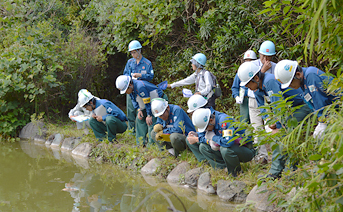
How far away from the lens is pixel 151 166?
232 inches

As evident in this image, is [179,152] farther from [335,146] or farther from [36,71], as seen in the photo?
[36,71]

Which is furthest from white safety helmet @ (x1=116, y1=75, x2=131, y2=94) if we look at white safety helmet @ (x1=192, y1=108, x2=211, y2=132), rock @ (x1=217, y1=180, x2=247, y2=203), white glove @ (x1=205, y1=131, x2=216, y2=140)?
rock @ (x1=217, y1=180, x2=247, y2=203)

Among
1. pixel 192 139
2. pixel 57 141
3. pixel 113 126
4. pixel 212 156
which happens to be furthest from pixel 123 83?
pixel 57 141

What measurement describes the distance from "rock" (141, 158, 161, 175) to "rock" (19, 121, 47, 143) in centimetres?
383

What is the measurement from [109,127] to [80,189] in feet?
6.23

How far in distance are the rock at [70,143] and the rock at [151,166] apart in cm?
241

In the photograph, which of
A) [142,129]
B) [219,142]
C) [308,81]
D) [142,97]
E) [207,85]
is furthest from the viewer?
[142,129]

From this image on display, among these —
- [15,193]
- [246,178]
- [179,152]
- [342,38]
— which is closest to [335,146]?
[342,38]

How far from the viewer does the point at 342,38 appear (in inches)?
102

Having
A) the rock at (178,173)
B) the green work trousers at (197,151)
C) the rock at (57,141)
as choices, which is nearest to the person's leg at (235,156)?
the green work trousers at (197,151)

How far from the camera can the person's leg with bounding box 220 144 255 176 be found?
4.61 m

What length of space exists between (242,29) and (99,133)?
371 centimetres

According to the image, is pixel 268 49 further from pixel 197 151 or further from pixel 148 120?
pixel 148 120

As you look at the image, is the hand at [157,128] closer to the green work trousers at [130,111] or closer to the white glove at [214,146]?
the white glove at [214,146]
